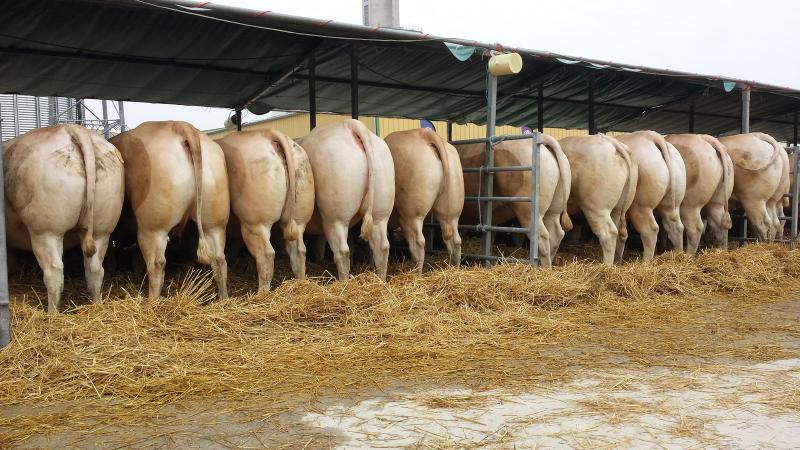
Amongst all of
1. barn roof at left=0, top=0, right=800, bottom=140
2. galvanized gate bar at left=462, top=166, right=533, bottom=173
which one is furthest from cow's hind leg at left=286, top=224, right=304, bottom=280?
galvanized gate bar at left=462, top=166, right=533, bottom=173

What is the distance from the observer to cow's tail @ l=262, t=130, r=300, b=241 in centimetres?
656

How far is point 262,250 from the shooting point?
21.7 feet

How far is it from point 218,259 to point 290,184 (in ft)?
3.15

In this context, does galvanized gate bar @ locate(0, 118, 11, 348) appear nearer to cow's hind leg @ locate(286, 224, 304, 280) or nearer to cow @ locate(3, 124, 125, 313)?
cow @ locate(3, 124, 125, 313)

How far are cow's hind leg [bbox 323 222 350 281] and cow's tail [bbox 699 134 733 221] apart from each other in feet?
19.5

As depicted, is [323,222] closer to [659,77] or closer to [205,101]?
[205,101]

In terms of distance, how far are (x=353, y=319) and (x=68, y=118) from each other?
20.6m

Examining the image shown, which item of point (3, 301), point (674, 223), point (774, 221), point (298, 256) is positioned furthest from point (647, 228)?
point (3, 301)

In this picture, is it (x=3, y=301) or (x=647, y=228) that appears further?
(x=647, y=228)

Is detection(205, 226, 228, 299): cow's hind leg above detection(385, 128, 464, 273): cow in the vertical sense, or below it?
Result: below

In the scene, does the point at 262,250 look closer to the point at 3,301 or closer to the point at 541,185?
the point at 3,301

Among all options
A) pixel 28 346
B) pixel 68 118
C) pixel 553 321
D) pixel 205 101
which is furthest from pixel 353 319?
pixel 68 118

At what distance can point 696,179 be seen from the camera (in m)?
9.84

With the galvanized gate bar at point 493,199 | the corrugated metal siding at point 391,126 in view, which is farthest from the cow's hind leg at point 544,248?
the corrugated metal siding at point 391,126
